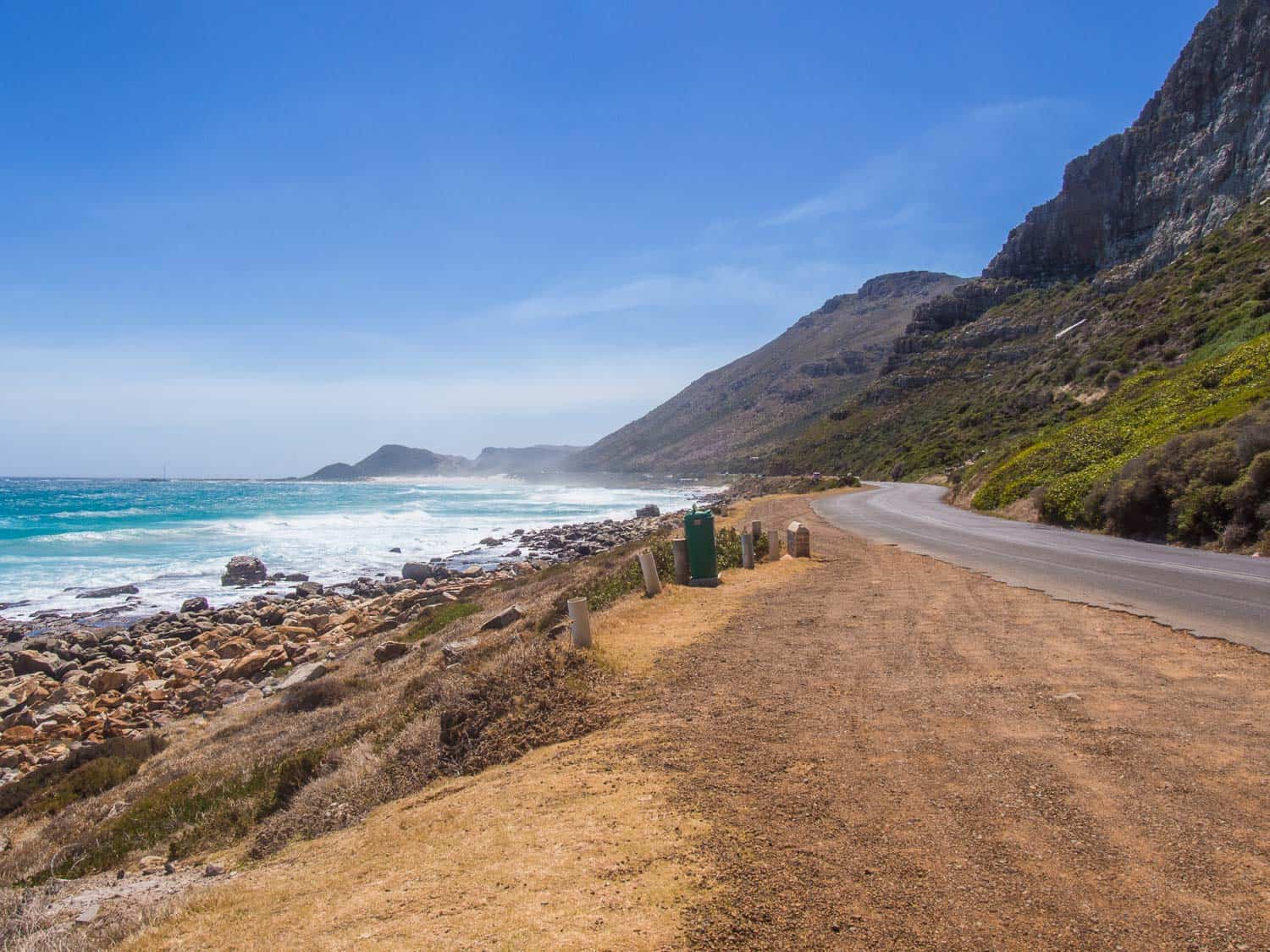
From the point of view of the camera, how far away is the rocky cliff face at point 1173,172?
6197cm

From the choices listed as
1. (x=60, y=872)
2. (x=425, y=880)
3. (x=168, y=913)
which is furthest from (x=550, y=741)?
(x=60, y=872)

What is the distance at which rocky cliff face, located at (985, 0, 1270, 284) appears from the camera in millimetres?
61969

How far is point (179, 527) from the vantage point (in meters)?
54.7

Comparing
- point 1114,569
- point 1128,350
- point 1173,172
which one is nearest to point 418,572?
point 1114,569

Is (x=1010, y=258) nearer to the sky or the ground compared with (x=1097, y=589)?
nearer to the sky

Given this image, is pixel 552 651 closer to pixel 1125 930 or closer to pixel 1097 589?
pixel 1125 930

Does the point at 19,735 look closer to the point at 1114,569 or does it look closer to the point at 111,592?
the point at 111,592

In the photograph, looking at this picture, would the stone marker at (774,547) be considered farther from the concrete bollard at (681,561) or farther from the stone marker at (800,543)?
the concrete bollard at (681,561)

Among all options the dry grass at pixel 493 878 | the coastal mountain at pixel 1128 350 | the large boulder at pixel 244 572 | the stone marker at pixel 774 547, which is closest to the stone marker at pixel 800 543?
the stone marker at pixel 774 547

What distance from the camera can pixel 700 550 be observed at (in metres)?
13.7

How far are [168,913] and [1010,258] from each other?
11210cm

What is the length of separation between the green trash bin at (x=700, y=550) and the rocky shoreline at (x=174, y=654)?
8.19 meters

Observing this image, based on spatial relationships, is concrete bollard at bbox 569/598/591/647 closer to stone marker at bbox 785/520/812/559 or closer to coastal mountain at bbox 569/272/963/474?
stone marker at bbox 785/520/812/559

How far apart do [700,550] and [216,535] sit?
47919 mm
